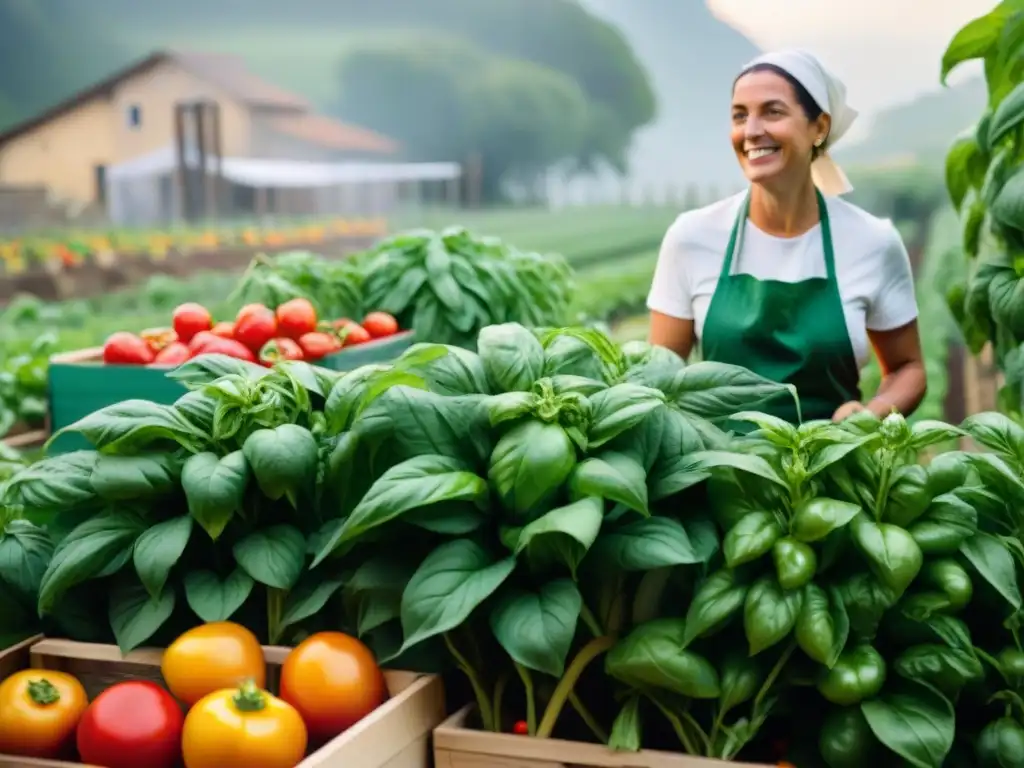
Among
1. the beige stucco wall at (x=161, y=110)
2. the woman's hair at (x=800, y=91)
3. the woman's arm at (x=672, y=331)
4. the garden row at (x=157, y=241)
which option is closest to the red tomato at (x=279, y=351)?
the woman's arm at (x=672, y=331)

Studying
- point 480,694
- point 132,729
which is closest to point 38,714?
point 132,729

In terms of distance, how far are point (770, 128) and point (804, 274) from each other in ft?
0.94

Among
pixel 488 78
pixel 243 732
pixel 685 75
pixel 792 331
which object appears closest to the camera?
pixel 243 732

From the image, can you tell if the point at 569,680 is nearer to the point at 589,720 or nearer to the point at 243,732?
the point at 589,720

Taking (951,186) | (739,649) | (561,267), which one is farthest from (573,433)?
(561,267)

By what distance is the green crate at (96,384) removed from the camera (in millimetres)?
2350

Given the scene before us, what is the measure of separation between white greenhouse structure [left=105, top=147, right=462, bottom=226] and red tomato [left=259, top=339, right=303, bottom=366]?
3413mm

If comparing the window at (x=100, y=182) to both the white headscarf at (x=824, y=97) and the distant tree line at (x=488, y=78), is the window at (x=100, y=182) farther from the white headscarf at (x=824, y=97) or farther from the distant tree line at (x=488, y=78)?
the white headscarf at (x=824, y=97)

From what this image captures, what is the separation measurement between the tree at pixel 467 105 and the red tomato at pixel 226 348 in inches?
160

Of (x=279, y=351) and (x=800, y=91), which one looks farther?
A: (x=279, y=351)

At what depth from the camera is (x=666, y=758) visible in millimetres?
1232

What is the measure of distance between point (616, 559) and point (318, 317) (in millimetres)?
1758

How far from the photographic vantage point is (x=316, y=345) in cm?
248

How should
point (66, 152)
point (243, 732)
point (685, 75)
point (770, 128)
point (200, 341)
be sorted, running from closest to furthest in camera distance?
point (243, 732), point (770, 128), point (200, 341), point (66, 152), point (685, 75)
